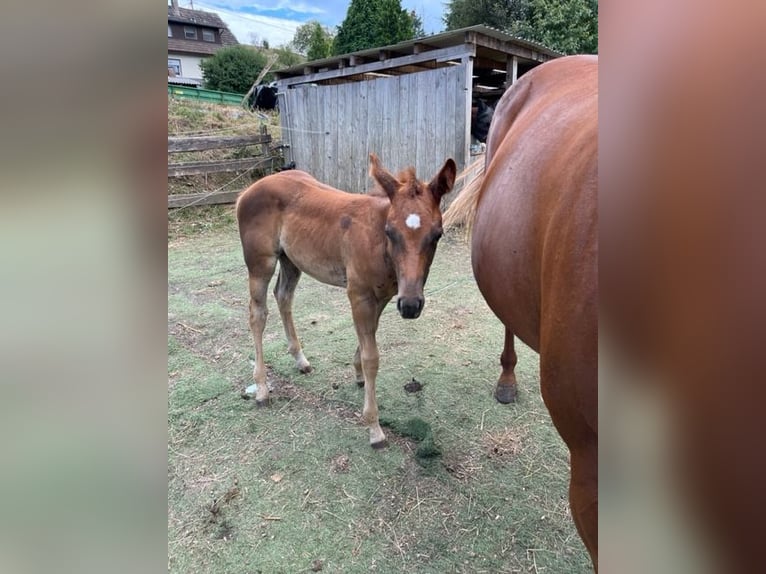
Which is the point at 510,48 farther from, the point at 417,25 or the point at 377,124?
the point at 417,25

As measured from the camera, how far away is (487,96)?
9188mm

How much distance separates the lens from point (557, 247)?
2.90ft

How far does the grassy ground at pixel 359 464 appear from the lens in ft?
→ 5.94

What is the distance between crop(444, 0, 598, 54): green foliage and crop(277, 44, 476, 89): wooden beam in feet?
17.3

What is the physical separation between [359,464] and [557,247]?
176 centimetres

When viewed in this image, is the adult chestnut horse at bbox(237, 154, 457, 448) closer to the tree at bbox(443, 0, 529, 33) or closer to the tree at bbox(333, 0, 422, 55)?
the tree at bbox(333, 0, 422, 55)

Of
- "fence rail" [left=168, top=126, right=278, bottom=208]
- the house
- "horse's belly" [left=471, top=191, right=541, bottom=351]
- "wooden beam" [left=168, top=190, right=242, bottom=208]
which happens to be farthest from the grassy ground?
"fence rail" [left=168, top=126, right=278, bottom=208]

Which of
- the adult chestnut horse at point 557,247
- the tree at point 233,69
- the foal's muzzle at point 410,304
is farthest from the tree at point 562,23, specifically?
the foal's muzzle at point 410,304

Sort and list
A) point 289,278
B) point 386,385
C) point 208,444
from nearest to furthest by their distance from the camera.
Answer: point 208,444, point 386,385, point 289,278

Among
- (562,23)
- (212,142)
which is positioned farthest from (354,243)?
(562,23)
